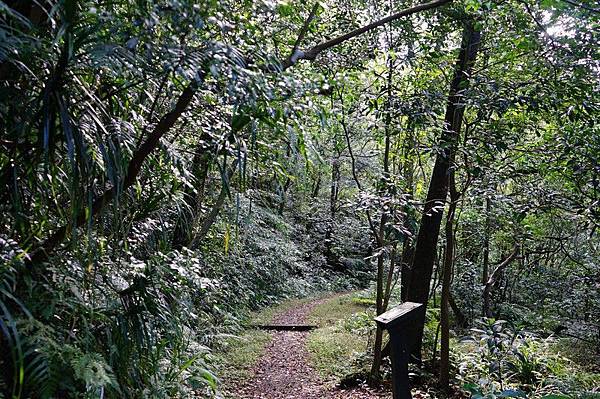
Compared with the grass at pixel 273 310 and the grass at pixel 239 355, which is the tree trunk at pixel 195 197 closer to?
the grass at pixel 239 355

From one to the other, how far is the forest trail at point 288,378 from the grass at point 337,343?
17cm

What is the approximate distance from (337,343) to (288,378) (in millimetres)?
1784

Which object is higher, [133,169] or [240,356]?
[133,169]

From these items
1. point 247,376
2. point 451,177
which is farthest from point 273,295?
point 451,177

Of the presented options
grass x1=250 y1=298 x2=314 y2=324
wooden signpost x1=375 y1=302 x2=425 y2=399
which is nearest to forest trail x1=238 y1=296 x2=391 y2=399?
grass x1=250 y1=298 x2=314 y2=324

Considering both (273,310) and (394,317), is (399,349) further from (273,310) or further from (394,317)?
(273,310)

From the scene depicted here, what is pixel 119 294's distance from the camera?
2.90 metres

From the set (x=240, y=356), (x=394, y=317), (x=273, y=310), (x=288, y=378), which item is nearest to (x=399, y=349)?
(x=394, y=317)

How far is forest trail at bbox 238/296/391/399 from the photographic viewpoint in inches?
230

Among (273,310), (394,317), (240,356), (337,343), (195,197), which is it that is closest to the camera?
(394,317)

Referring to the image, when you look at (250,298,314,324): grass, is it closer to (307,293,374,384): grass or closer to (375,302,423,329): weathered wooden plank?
(307,293,374,384): grass

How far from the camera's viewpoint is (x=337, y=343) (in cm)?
823

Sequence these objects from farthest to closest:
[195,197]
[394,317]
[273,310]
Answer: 1. [273,310]
2. [195,197]
3. [394,317]

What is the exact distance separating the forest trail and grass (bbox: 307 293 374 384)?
173 mm
